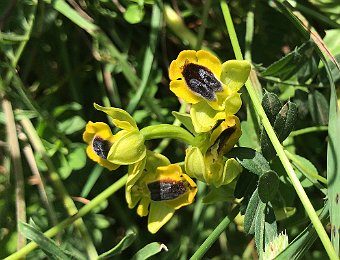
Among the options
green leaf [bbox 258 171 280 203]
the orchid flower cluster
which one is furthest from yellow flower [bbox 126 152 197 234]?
green leaf [bbox 258 171 280 203]

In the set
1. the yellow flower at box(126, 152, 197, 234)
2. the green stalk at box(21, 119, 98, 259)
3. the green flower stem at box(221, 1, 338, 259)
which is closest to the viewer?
the green flower stem at box(221, 1, 338, 259)

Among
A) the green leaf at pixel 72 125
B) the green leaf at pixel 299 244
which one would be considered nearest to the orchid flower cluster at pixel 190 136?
the green leaf at pixel 299 244

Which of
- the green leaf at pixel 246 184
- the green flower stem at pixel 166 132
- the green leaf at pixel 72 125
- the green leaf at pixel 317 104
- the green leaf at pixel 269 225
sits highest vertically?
the green flower stem at pixel 166 132

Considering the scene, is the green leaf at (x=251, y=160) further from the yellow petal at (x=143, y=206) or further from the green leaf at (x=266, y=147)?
the yellow petal at (x=143, y=206)

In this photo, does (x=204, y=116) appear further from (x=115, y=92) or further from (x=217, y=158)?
(x=115, y=92)

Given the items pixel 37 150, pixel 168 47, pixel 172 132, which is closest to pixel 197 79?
pixel 172 132

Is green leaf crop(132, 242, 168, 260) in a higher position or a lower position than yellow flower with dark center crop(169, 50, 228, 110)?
lower

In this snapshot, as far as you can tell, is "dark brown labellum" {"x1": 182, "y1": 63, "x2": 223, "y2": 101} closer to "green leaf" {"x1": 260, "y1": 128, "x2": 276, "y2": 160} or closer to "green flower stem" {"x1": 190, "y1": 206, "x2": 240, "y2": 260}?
"green leaf" {"x1": 260, "y1": 128, "x2": 276, "y2": 160}
